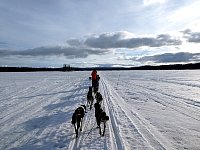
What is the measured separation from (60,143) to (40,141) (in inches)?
22.8

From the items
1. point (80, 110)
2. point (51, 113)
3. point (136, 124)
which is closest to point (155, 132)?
point (136, 124)

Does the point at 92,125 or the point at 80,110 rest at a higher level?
the point at 80,110

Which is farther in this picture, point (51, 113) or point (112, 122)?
point (51, 113)

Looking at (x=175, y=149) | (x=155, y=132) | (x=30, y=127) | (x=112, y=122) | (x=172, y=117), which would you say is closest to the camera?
(x=175, y=149)

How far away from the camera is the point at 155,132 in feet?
25.7

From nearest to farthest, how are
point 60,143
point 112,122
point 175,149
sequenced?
1. point 175,149
2. point 60,143
3. point 112,122

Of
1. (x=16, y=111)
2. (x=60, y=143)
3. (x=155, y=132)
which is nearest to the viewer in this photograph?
(x=60, y=143)

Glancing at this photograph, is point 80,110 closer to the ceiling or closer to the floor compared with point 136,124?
closer to the ceiling

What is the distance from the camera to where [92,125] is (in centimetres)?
868

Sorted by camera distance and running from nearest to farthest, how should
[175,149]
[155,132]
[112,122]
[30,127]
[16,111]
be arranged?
[175,149] → [155,132] → [30,127] → [112,122] → [16,111]

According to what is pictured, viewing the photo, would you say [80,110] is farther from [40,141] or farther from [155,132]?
[155,132]

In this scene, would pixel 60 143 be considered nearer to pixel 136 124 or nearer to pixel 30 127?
pixel 30 127

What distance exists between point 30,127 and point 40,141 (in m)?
1.70

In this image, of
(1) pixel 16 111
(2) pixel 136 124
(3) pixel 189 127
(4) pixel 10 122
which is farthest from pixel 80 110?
(1) pixel 16 111
